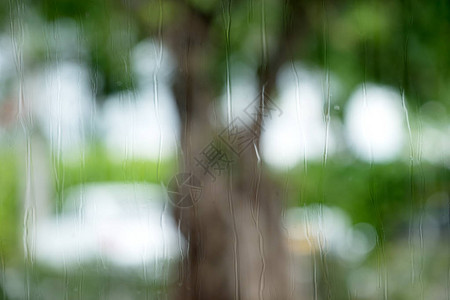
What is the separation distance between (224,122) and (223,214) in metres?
0.17

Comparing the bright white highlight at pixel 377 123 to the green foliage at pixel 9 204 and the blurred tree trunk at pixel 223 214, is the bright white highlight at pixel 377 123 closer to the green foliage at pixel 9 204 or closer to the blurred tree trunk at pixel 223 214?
the blurred tree trunk at pixel 223 214

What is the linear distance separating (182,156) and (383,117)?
39 cm

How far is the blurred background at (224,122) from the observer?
0.83 meters

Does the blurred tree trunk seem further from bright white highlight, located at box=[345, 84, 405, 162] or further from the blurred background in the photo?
bright white highlight, located at box=[345, 84, 405, 162]

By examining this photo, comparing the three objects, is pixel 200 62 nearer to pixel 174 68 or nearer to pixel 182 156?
pixel 174 68

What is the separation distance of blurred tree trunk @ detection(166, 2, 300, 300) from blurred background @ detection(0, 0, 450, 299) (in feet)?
0.05

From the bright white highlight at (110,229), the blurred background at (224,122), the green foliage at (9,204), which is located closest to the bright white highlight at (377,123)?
the blurred background at (224,122)

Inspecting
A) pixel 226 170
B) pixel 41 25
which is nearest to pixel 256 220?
pixel 226 170

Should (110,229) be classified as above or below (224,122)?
below

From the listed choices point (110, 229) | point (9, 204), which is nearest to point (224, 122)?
point (110, 229)

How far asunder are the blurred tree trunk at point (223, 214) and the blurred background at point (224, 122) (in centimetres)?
2

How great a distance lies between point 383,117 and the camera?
0.89 metres

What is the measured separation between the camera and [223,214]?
86 centimetres

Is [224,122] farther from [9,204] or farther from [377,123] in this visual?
[9,204]
